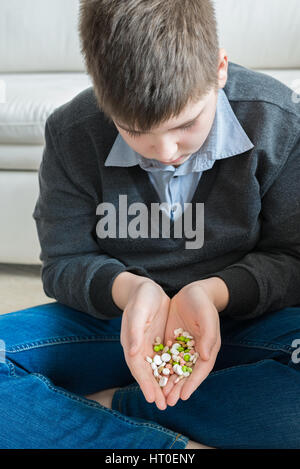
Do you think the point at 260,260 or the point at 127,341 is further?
the point at 260,260

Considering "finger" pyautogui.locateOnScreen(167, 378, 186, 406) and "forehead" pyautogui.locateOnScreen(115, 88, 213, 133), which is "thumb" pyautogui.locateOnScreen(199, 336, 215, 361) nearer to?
"finger" pyautogui.locateOnScreen(167, 378, 186, 406)

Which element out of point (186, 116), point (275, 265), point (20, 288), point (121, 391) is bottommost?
point (20, 288)

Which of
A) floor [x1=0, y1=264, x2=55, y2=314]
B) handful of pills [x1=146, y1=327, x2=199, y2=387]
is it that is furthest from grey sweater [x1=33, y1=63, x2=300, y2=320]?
floor [x1=0, y1=264, x2=55, y2=314]

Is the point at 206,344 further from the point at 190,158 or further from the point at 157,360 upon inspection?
the point at 190,158

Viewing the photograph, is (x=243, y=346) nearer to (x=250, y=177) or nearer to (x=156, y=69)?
(x=250, y=177)

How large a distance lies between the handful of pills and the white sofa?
719 mm

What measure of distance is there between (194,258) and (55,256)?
0.25m

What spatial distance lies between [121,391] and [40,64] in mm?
1346

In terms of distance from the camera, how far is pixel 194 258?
92cm

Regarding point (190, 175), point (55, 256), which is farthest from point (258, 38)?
point (55, 256)

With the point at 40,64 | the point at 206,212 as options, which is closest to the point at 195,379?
the point at 206,212

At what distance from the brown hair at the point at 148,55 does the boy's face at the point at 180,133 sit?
0.02 meters

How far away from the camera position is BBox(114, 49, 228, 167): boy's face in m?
0.70

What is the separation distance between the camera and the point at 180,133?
0.73 metres
